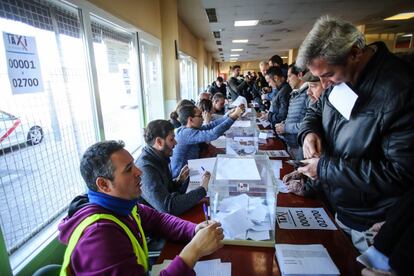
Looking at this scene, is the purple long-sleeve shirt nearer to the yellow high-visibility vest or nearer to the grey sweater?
the yellow high-visibility vest

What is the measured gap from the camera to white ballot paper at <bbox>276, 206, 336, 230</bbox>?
1128mm

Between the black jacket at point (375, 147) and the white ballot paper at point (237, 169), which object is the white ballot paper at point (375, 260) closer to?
the black jacket at point (375, 147)

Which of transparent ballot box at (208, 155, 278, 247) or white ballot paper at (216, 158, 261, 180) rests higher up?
white ballot paper at (216, 158, 261, 180)

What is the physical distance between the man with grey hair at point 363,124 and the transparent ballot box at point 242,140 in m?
1.13

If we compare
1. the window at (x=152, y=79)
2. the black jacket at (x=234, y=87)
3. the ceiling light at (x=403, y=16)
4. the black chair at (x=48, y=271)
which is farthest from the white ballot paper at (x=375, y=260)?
the ceiling light at (x=403, y=16)

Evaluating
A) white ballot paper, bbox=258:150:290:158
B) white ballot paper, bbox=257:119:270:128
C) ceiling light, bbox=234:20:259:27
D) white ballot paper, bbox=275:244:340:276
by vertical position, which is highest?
ceiling light, bbox=234:20:259:27

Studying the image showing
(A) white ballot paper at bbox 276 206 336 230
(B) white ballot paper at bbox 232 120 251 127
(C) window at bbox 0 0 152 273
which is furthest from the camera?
(B) white ballot paper at bbox 232 120 251 127

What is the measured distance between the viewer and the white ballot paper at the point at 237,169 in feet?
3.89

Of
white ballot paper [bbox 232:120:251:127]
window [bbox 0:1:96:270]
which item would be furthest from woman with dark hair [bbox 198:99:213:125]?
window [bbox 0:1:96:270]

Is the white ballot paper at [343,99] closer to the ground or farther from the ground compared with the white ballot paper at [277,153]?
farther from the ground

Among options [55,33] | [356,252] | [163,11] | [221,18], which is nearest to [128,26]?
[55,33]

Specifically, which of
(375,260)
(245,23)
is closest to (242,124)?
(375,260)

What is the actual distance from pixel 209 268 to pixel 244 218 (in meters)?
0.26

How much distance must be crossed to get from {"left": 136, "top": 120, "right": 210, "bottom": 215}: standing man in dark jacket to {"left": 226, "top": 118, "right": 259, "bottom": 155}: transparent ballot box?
2.43ft
